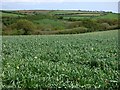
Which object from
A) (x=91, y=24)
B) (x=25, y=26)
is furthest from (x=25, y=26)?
(x=91, y=24)

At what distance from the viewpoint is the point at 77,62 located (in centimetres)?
1443

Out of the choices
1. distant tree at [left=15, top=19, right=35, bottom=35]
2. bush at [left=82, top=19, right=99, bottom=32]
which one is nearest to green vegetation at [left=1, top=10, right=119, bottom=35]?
bush at [left=82, top=19, right=99, bottom=32]

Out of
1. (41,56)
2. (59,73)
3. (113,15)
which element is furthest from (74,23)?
(59,73)

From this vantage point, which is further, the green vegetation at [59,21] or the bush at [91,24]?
the bush at [91,24]

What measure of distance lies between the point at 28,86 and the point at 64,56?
261 inches

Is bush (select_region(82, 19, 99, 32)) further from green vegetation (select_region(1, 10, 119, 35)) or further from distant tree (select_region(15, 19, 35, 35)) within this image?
distant tree (select_region(15, 19, 35, 35))

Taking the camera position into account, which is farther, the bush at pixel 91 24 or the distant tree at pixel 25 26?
the bush at pixel 91 24

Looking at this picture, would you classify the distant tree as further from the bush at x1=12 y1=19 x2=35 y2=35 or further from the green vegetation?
the green vegetation

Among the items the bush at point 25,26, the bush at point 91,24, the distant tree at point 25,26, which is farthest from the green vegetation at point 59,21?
the distant tree at point 25,26

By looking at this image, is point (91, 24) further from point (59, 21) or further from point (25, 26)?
point (25, 26)

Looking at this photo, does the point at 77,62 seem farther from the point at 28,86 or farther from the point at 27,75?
the point at 28,86

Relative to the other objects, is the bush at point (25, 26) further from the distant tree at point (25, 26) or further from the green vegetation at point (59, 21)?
the green vegetation at point (59, 21)

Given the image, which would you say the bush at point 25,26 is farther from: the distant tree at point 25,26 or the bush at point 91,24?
the bush at point 91,24

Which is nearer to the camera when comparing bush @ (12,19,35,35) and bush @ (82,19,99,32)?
bush @ (12,19,35,35)
